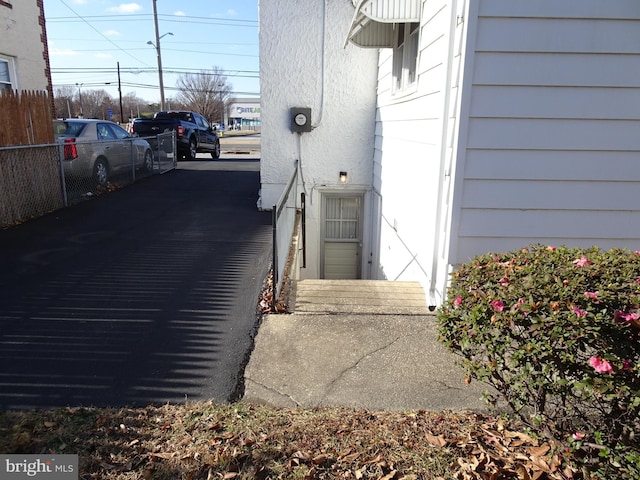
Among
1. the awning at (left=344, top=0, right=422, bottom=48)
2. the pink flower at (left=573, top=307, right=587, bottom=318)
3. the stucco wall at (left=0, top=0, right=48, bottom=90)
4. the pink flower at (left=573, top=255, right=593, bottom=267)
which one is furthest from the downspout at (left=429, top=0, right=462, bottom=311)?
the stucco wall at (left=0, top=0, right=48, bottom=90)

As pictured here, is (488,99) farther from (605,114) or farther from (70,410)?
(70,410)

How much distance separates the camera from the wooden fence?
7.42m

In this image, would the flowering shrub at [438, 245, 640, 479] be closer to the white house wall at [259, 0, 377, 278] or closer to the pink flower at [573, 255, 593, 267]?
the pink flower at [573, 255, 593, 267]

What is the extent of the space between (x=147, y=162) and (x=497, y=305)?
13140mm

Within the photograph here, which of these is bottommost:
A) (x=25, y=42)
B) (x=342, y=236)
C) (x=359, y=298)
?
(x=342, y=236)

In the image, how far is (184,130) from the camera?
18016 mm

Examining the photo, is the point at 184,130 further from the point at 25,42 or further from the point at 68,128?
the point at 68,128

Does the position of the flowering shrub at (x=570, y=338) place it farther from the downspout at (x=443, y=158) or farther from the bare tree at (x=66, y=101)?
the bare tree at (x=66, y=101)

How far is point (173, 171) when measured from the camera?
50.1 feet

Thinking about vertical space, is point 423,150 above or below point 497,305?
above

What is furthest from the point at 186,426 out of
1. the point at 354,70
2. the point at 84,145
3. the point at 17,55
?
the point at 17,55

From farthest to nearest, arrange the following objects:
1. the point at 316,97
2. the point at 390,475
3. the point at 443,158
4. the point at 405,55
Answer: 1. the point at 316,97
2. the point at 405,55
3. the point at 443,158
4. the point at 390,475

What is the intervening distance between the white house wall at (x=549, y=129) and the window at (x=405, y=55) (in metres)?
1.76

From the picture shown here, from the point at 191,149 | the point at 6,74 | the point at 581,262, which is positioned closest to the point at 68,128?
the point at 6,74
